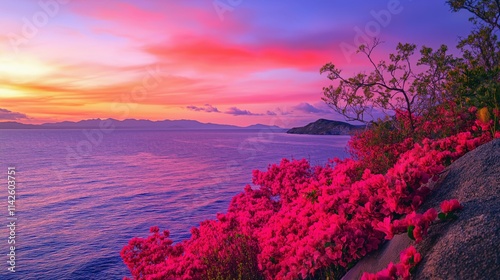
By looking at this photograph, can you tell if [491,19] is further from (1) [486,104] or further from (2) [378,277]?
(2) [378,277]

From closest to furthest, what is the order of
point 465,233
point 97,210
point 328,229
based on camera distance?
point 465,233, point 328,229, point 97,210

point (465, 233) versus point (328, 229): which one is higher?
point (465, 233)

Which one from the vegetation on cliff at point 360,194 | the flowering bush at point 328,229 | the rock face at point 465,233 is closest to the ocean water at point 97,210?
the vegetation on cliff at point 360,194

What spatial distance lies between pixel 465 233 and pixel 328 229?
251 cm

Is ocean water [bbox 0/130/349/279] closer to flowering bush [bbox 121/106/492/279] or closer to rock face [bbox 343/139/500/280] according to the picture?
flowering bush [bbox 121/106/492/279]

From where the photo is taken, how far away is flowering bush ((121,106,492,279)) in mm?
5594

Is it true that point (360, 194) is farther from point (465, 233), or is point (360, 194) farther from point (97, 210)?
point (97, 210)

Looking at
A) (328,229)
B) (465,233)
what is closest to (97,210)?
(328,229)

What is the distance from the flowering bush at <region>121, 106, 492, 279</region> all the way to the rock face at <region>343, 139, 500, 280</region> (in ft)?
0.52

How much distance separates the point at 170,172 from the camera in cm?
6131

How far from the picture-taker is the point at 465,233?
4.05 m

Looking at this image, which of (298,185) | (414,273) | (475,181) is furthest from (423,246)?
(298,185)

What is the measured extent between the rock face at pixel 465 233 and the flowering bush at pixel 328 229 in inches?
6.2

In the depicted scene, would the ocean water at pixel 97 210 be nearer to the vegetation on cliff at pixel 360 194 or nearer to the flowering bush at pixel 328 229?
the vegetation on cliff at pixel 360 194
